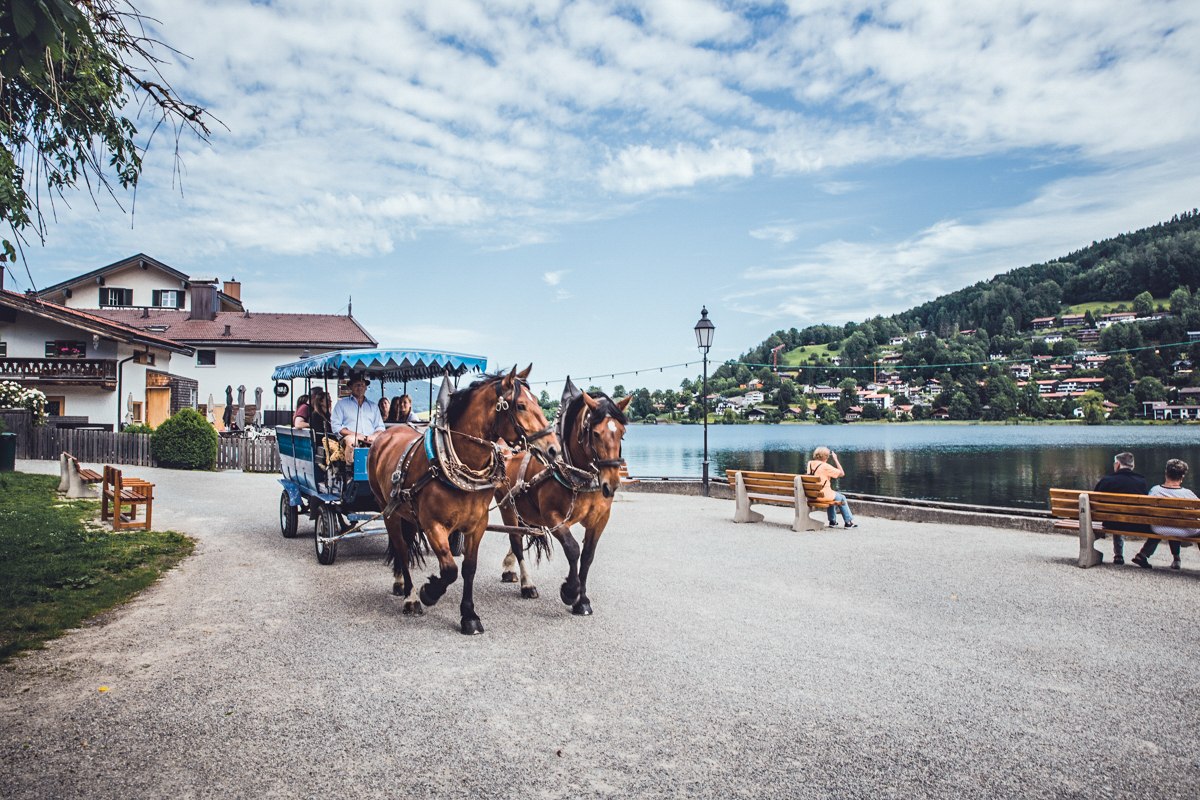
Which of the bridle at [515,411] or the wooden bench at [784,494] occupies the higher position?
the bridle at [515,411]

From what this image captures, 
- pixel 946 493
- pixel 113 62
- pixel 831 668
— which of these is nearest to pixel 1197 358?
pixel 946 493

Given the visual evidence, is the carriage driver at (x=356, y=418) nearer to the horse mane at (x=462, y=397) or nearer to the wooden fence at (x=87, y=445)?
the horse mane at (x=462, y=397)

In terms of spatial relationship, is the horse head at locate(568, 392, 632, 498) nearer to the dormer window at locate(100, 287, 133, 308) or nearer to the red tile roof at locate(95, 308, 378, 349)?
the red tile roof at locate(95, 308, 378, 349)

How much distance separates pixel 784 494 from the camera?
13734 mm

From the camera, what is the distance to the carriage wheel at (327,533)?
29.9 ft

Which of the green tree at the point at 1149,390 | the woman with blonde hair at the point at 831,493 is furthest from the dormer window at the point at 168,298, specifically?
the green tree at the point at 1149,390

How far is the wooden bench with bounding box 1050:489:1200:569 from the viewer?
8531 millimetres

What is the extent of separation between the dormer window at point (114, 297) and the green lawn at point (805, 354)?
7594cm

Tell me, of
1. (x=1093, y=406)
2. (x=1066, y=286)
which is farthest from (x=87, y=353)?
(x=1066, y=286)

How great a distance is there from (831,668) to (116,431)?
29.8m

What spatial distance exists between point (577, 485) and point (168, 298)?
151 feet

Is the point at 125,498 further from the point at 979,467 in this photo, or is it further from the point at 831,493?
the point at 979,467

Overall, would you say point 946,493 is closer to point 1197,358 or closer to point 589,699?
point 1197,358

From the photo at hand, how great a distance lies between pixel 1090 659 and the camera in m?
5.67
